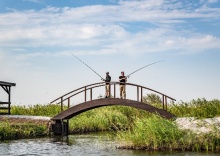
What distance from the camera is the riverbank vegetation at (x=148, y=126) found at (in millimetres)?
20422

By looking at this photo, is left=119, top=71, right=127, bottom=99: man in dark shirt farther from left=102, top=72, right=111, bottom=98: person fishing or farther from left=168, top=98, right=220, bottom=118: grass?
left=168, top=98, right=220, bottom=118: grass

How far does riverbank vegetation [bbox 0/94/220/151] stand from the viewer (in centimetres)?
2042

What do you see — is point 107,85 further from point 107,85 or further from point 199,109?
point 199,109

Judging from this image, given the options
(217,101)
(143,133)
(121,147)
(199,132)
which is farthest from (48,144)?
(217,101)

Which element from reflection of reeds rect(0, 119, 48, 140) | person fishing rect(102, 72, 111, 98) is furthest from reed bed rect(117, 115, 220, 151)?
reflection of reeds rect(0, 119, 48, 140)

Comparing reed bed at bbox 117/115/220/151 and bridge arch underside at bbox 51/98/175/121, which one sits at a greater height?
bridge arch underside at bbox 51/98/175/121

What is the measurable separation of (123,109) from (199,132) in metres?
21.0

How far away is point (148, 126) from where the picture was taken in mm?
20781

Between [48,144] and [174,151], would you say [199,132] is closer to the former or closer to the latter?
[174,151]

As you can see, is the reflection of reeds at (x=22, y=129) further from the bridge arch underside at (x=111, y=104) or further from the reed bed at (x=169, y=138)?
the reed bed at (x=169, y=138)

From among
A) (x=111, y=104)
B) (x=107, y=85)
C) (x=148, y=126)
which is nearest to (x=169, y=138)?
(x=148, y=126)

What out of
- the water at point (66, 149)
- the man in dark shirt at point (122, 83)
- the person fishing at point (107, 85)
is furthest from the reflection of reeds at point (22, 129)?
the man in dark shirt at point (122, 83)

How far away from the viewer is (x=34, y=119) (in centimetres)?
3528

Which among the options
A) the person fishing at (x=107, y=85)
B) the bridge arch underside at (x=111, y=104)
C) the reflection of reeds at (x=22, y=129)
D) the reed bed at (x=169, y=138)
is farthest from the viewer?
the person fishing at (x=107, y=85)
